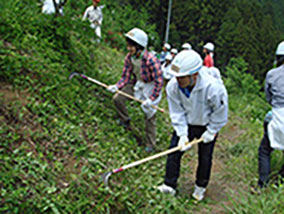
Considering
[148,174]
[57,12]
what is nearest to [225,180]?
[148,174]

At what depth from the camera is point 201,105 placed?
3.12 metres

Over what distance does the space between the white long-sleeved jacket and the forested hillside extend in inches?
35.2

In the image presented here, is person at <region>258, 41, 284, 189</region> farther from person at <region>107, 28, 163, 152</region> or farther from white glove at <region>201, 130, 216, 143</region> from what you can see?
person at <region>107, 28, 163, 152</region>

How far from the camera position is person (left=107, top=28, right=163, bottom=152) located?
13.7 ft

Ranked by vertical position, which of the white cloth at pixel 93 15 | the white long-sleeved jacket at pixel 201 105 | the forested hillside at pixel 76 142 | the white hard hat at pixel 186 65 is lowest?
the forested hillside at pixel 76 142

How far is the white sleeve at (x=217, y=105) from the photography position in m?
3.04

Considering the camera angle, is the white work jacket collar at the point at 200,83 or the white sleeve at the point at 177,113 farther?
the white sleeve at the point at 177,113

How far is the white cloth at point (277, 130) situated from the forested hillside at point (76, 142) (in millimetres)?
512

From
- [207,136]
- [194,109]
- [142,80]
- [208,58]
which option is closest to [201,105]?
[194,109]

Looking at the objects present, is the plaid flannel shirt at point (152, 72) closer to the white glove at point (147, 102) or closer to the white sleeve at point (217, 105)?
the white glove at point (147, 102)

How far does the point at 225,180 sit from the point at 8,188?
293cm

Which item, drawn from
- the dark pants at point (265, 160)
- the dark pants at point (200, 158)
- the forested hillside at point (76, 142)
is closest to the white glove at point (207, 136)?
the dark pants at point (200, 158)

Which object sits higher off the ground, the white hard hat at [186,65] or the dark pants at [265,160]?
the white hard hat at [186,65]

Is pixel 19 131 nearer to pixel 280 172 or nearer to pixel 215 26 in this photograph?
pixel 280 172
